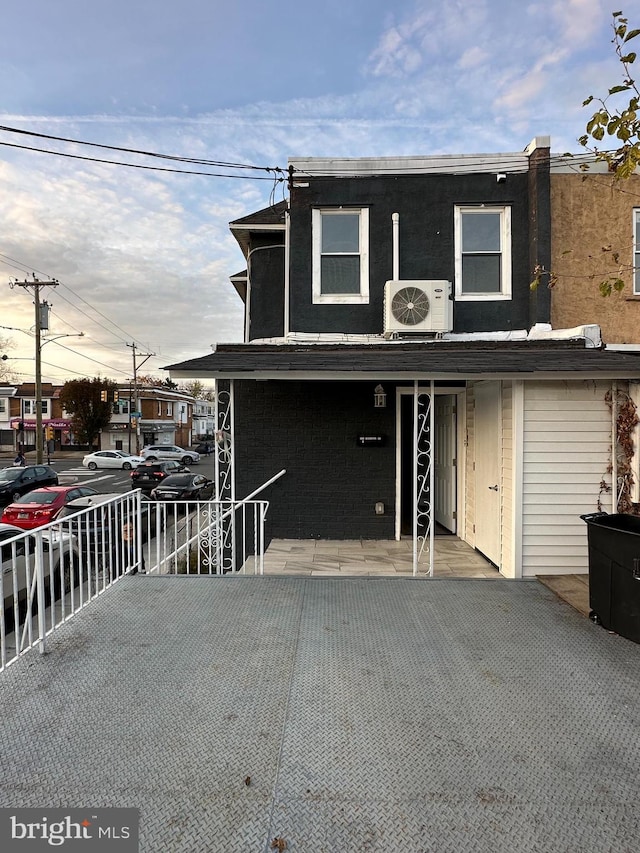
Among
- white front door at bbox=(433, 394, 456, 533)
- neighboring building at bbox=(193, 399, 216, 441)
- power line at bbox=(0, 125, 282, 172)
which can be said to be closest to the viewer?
power line at bbox=(0, 125, 282, 172)

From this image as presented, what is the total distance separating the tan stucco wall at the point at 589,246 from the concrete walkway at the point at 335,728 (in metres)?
4.76

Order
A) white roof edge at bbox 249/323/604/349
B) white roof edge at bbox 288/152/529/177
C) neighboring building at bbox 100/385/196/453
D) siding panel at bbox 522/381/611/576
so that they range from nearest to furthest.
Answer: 1. siding panel at bbox 522/381/611/576
2. white roof edge at bbox 249/323/604/349
3. white roof edge at bbox 288/152/529/177
4. neighboring building at bbox 100/385/196/453

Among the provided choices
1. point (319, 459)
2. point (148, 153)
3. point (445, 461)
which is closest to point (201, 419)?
point (445, 461)

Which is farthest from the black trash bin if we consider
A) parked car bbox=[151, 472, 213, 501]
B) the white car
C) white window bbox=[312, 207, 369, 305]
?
the white car

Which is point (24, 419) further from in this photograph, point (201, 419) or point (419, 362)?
point (419, 362)

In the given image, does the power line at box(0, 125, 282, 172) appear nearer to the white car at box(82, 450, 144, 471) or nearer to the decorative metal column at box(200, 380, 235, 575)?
the decorative metal column at box(200, 380, 235, 575)

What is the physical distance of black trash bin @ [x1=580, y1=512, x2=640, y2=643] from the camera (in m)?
3.50

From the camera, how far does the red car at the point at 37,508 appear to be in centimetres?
1132

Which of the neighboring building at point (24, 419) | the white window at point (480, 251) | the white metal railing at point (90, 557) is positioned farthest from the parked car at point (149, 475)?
the neighboring building at point (24, 419)

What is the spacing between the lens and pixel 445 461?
8.19 metres

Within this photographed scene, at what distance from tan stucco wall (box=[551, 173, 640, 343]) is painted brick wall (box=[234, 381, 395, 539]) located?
3.08 meters

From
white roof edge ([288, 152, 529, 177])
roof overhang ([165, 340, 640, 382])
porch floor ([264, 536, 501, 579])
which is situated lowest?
porch floor ([264, 536, 501, 579])

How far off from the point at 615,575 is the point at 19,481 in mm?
18766

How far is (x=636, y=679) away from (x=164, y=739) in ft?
9.57
